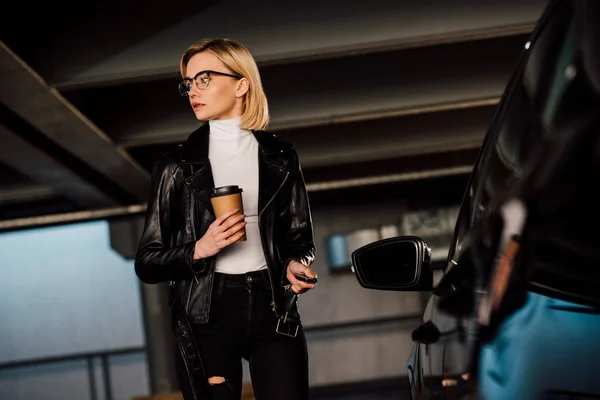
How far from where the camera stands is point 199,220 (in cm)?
266

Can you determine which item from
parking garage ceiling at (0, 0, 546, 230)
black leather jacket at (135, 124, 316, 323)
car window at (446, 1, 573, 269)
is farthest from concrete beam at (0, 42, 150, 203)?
car window at (446, 1, 573, 269)

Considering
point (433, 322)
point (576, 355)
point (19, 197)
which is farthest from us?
point (19, 197)

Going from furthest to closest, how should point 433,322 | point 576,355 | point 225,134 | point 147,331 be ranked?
1. point 147,331
2. point 225,134
3. point 433,322
4. point 576,355

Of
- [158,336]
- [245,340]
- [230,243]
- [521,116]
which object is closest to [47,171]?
[158,336]

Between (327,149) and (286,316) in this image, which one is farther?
(327,149)

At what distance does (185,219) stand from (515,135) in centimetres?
140

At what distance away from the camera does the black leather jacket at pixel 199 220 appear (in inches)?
101

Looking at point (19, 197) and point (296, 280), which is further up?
point (19, 197)

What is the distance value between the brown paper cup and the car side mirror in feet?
1.34

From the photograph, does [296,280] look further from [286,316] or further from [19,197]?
[19,197]

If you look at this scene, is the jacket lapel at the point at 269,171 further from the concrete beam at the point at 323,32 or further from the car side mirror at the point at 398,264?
the concrete beam at the point at 323,32

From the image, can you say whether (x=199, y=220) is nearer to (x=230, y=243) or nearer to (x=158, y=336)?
(x=230, y=243)

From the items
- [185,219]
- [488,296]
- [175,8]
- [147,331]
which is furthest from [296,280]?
[147,331]

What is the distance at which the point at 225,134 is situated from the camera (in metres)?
2.74
